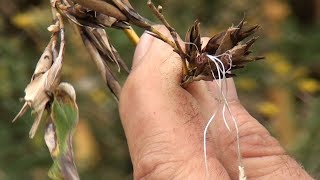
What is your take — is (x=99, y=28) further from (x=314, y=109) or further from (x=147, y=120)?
(x=314, y=109)

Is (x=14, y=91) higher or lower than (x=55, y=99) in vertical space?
lower

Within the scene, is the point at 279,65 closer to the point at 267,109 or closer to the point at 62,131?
the point at 267,109

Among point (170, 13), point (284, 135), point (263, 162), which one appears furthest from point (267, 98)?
point (263, 162)

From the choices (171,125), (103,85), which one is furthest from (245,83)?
(171,125)

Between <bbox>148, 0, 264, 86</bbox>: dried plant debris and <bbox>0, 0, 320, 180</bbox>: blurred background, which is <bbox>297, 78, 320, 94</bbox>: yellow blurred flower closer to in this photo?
<bbox>0, 0, 320, 180</bbox>: blurred background

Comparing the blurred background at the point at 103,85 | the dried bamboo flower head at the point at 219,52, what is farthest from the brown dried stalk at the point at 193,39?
the blurred background at the point at 103,85

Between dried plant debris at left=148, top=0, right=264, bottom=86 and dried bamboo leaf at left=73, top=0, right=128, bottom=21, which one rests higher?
dried bamboo leaf at left=73, top=0, right=128, bottom=21

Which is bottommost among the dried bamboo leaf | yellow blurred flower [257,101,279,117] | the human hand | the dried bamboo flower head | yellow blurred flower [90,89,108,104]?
yellow blurred flower [257,101,279,117]

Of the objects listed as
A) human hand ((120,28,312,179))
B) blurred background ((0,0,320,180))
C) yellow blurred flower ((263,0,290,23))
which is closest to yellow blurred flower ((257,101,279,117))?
blurred background ((0,0,320,180))
